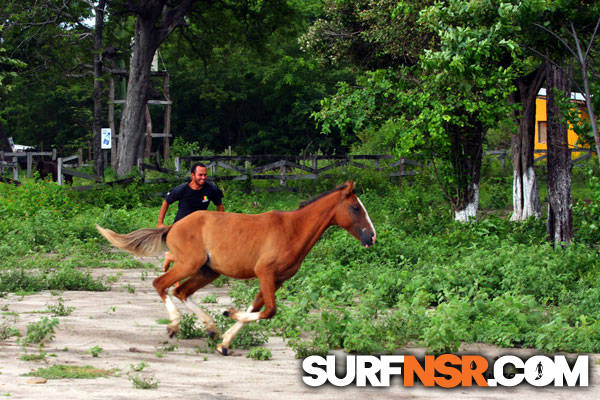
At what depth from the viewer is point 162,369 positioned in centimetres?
630

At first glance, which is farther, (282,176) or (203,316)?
(282,176)

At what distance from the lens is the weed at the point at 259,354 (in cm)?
686

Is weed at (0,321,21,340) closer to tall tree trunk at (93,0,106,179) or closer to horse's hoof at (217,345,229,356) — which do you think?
horse's hoof at (217,345,229,356)

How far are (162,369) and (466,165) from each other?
39.8ft

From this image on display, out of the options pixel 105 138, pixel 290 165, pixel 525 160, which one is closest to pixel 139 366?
pixel 525 160

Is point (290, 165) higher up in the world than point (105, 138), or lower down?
lower down

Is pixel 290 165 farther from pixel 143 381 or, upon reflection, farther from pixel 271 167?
pixel 143 381

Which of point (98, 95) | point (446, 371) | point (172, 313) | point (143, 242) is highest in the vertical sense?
point (98, 95)

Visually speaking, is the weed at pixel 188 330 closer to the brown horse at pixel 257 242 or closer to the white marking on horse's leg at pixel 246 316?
the brown horse at pixel 257 242

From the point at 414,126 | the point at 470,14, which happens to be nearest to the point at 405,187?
the point at 414,126

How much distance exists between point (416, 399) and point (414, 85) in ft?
38.5

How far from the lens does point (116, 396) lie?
543cm

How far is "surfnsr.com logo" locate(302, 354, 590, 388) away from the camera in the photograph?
621 cm

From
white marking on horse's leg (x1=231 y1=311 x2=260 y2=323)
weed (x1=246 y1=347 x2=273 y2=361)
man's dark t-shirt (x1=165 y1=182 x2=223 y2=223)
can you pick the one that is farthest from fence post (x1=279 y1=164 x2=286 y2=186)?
white marking on horse's leg (x1=231 y1=311 x2=260 y2=323)
